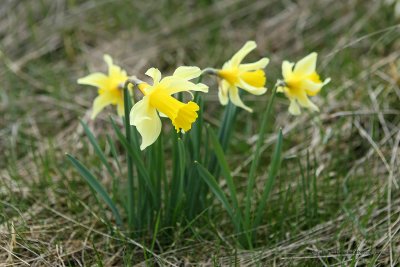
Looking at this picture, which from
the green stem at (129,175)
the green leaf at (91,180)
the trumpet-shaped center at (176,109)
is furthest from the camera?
the green leaf at (91,180)

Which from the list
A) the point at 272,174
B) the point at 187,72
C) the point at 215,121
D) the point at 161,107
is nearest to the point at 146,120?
the point at 161,107

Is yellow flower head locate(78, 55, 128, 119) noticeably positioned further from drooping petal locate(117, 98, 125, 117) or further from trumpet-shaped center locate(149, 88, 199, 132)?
trumpet-shaped center locate(149, 88, 199, 132)

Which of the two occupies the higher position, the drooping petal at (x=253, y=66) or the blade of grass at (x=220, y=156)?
the drooping petal at (x=253, y=66)

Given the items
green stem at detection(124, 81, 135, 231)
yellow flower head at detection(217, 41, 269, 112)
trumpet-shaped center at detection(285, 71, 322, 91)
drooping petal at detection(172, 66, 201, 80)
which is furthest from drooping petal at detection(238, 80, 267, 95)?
green stem at detection(124, 81, 135, 231)

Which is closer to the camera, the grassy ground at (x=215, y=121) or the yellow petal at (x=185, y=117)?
the yellow petal at (x=185, y=117)

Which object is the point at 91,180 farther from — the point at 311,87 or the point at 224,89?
the point at 311,87

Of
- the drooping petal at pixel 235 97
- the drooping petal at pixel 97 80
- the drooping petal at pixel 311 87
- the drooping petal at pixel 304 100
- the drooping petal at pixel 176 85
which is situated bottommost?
the drooping petal at pixel 304 100

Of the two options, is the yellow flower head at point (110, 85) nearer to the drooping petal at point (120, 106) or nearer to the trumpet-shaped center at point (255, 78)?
the drooping petal at point (120, 106)

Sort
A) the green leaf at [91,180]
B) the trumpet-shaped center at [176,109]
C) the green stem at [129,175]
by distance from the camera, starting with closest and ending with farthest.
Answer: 1. the trumpet-shaped center at [176,109]
2. the green stem at [129,175]
3. the green leaf at [91,180]

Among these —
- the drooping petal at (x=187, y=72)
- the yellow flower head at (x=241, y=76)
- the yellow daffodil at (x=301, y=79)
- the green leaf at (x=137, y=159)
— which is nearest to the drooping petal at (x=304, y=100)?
the yellow daffodil at (x=301, y=79)
